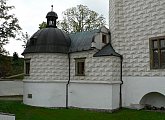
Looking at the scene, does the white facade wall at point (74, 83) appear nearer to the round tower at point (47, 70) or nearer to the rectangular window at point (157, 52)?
the round tower at point (47, 70)

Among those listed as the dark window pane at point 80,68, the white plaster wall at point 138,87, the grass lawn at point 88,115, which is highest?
the dark window pane at point 80,68

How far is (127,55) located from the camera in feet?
54.3

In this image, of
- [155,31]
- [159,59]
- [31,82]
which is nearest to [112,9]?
[155,31]

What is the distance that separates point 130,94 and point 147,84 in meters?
1.35

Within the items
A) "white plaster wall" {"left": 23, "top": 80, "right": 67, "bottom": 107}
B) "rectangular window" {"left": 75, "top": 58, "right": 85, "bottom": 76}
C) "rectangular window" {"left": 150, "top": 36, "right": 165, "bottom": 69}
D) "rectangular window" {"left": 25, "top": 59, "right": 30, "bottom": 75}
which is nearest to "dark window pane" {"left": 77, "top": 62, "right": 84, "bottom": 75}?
"rectangular window" {"left": 75, "top": 58, "right": 85, "bottom": 76}

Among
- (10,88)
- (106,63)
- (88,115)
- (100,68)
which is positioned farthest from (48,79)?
(10,88)

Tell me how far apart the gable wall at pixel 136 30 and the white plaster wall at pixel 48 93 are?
4643mm

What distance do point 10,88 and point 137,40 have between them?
17.5 m

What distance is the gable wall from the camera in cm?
1535

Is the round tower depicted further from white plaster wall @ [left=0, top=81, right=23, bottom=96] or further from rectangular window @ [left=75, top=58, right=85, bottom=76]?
white plaster wall @ [left=0, top=81, right=23, bottom=96]

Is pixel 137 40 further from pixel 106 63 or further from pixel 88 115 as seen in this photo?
pixel 88 115

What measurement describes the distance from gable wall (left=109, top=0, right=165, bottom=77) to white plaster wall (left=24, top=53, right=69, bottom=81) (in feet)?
12.8

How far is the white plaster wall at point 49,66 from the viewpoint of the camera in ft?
60.7

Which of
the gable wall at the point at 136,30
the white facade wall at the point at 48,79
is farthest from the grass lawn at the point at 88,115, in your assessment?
the gable wall at the point at 136,30
